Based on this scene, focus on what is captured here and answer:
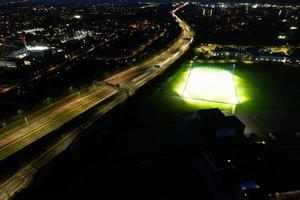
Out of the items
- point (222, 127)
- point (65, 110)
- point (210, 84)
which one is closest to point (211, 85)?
point (210, 84)

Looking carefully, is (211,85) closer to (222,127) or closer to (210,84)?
(210,84)

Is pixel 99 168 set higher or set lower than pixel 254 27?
lower

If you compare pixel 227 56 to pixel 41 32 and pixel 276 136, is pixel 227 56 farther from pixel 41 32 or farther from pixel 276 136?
pixel 41 32

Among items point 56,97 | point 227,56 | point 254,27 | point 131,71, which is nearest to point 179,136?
point 56,97

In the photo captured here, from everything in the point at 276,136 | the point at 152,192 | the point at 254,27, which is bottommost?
the point at 152,192

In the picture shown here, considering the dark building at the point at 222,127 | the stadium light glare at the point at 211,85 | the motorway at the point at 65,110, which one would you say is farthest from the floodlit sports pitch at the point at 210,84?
the dark building at the point at 222,127

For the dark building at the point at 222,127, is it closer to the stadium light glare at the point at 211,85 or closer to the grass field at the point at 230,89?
the grass field at the point at 230,89

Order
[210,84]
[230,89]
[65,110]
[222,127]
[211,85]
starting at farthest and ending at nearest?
[210,84] → [211,85] → [230,89] → [65,110] → [222,127]
